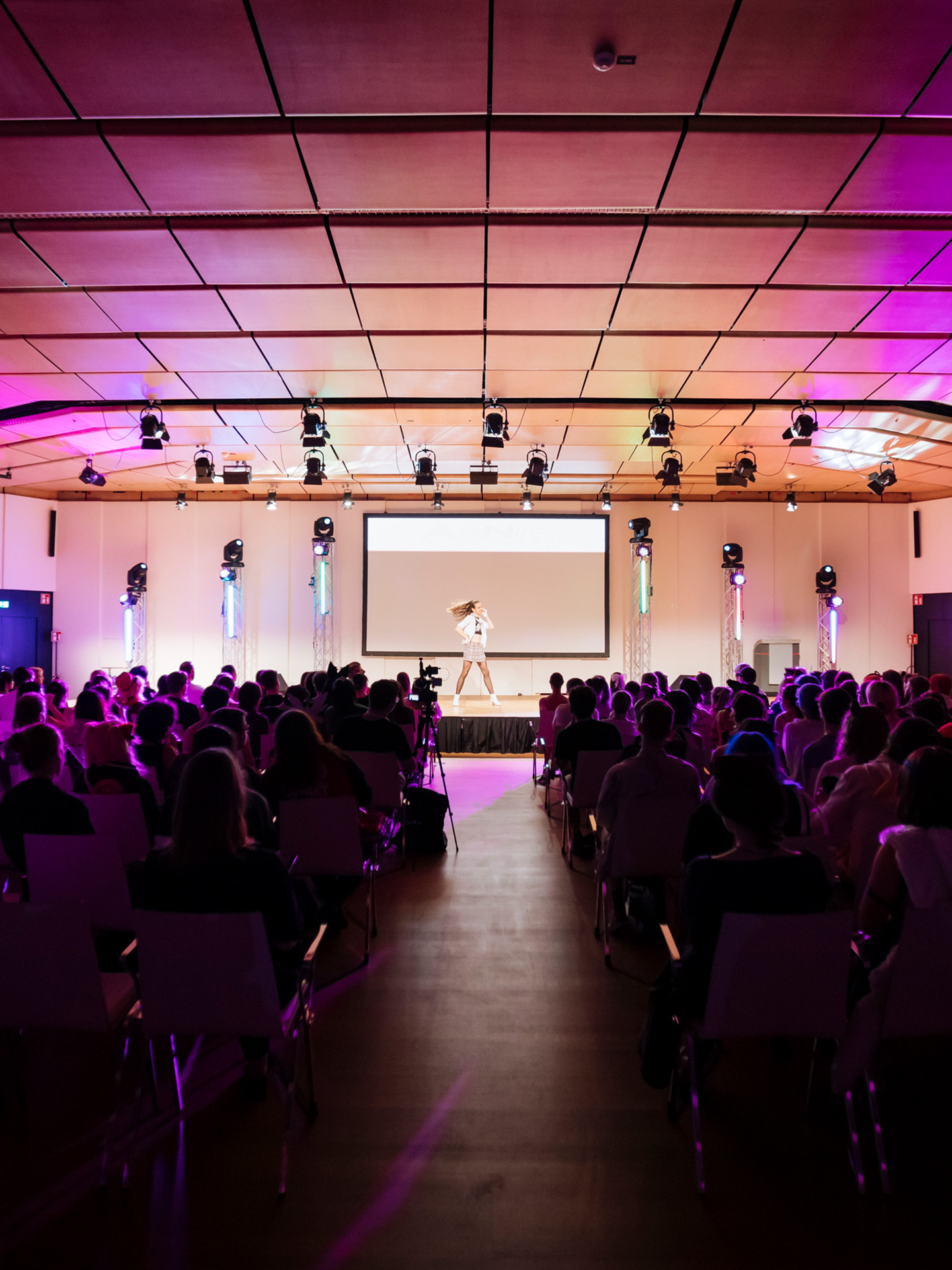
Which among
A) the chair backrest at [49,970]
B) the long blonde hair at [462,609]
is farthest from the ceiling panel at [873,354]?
the chair backrest at [49,970]

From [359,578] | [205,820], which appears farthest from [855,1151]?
[359,578]

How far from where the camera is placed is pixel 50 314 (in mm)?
6430

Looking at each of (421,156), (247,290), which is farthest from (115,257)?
(421,156)

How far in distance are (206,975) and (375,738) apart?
9.72 ft

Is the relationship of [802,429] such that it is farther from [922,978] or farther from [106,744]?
[106,744]

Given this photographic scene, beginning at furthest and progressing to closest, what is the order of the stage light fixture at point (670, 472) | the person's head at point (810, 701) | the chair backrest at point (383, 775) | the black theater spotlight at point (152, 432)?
the stage light fixture at point (670, 472) → the black theater spotlight at point (152, 432) → the person's head at point (810, 701) → the chair backrest at point (383, 775)

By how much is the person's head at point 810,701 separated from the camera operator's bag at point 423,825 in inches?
116

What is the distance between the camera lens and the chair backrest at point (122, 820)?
3652mm

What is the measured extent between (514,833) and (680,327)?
15.2 feet

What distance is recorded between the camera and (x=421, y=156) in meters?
4.23

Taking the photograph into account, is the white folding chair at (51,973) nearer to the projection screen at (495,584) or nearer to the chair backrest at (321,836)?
the chair backrest at (321,836)

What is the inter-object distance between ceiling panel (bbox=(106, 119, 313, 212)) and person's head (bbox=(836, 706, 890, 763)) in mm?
4212

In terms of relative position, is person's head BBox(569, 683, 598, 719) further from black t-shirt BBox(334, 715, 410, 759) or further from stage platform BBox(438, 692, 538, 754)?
stage platform BBox(438, 692, 538, 754)

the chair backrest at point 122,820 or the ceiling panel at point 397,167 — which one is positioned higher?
the ceiling panel at point 397,167
